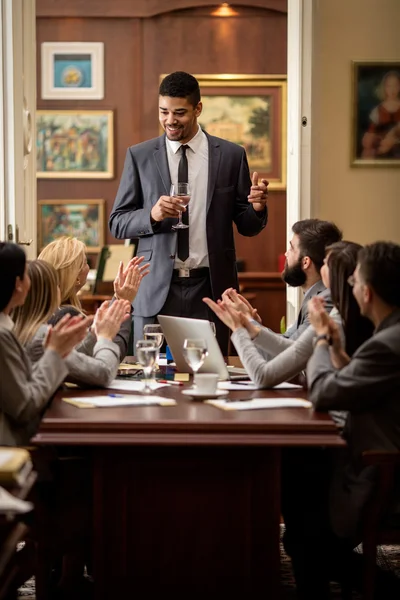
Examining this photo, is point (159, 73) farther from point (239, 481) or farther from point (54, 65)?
point (239, 481)

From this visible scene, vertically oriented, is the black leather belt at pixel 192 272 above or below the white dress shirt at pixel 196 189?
below

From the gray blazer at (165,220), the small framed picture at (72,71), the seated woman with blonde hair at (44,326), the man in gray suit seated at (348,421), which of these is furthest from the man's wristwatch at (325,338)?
the small framed picture at (72,71)

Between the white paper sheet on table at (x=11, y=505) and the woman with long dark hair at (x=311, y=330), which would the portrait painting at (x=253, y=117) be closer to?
the woman with long dark hair at (x=311, y=330)

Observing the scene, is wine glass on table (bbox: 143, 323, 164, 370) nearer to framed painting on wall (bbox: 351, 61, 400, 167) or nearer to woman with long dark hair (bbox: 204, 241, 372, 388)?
woman with long dark hair (bbox: 204, 241, 372, 388)

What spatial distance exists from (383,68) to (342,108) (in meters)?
0.31

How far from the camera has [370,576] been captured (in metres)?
2.40

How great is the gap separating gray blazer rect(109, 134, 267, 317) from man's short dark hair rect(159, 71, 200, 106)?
27cm

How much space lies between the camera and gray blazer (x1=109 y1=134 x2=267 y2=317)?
4289mm

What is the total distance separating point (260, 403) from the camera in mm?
2600

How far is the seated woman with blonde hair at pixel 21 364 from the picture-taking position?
2.38 meters

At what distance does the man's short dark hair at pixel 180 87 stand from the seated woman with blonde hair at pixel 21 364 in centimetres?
186

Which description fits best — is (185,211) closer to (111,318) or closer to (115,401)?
(111,318)

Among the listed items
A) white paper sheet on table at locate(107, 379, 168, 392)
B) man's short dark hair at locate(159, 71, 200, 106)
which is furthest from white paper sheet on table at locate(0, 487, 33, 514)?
man's short dark hair at locate(159, 71, 200, 106)

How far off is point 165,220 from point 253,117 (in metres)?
3.87
